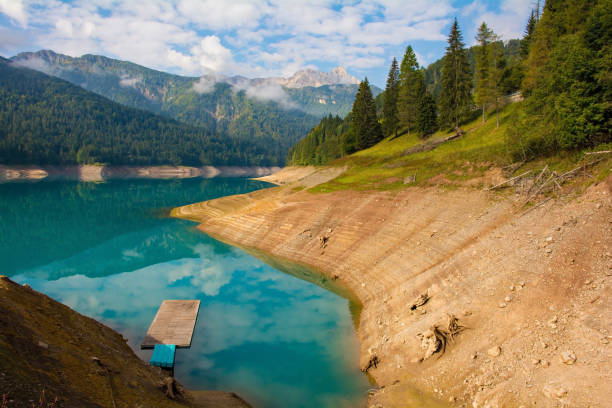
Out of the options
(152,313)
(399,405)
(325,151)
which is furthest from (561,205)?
(325,151)

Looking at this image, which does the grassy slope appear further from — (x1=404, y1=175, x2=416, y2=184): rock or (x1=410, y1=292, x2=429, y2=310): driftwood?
(x1=410, y1=292, x2=429, y2=310): driftwood

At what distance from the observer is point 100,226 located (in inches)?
2557

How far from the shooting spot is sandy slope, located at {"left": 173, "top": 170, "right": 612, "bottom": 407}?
45.6 feet

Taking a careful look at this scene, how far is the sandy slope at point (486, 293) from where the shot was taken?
13.9 m

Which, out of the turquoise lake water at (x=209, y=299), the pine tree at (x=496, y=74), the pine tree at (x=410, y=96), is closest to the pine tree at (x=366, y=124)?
the pine tree at (x=410, y=96)

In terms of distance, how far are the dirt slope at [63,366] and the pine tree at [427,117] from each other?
6415cm

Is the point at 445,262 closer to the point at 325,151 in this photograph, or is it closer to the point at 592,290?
the point at 592,290

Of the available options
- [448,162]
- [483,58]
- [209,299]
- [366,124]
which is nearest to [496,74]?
[483,58]

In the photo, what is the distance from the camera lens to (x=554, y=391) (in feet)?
40.8

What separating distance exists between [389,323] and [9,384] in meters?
20.8

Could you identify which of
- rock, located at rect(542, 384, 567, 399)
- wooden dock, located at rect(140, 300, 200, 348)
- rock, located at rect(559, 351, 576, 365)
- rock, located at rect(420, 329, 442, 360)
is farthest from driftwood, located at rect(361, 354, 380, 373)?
wooden dock, located at rect(140, 300, 200, 348)

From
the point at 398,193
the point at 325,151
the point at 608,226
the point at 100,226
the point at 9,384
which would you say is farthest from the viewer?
the point at 325,151

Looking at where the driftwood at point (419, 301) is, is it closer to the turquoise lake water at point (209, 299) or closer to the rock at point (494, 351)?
the turquoise lake water at point (209, 299)

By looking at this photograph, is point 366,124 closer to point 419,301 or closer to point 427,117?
point 427,117
